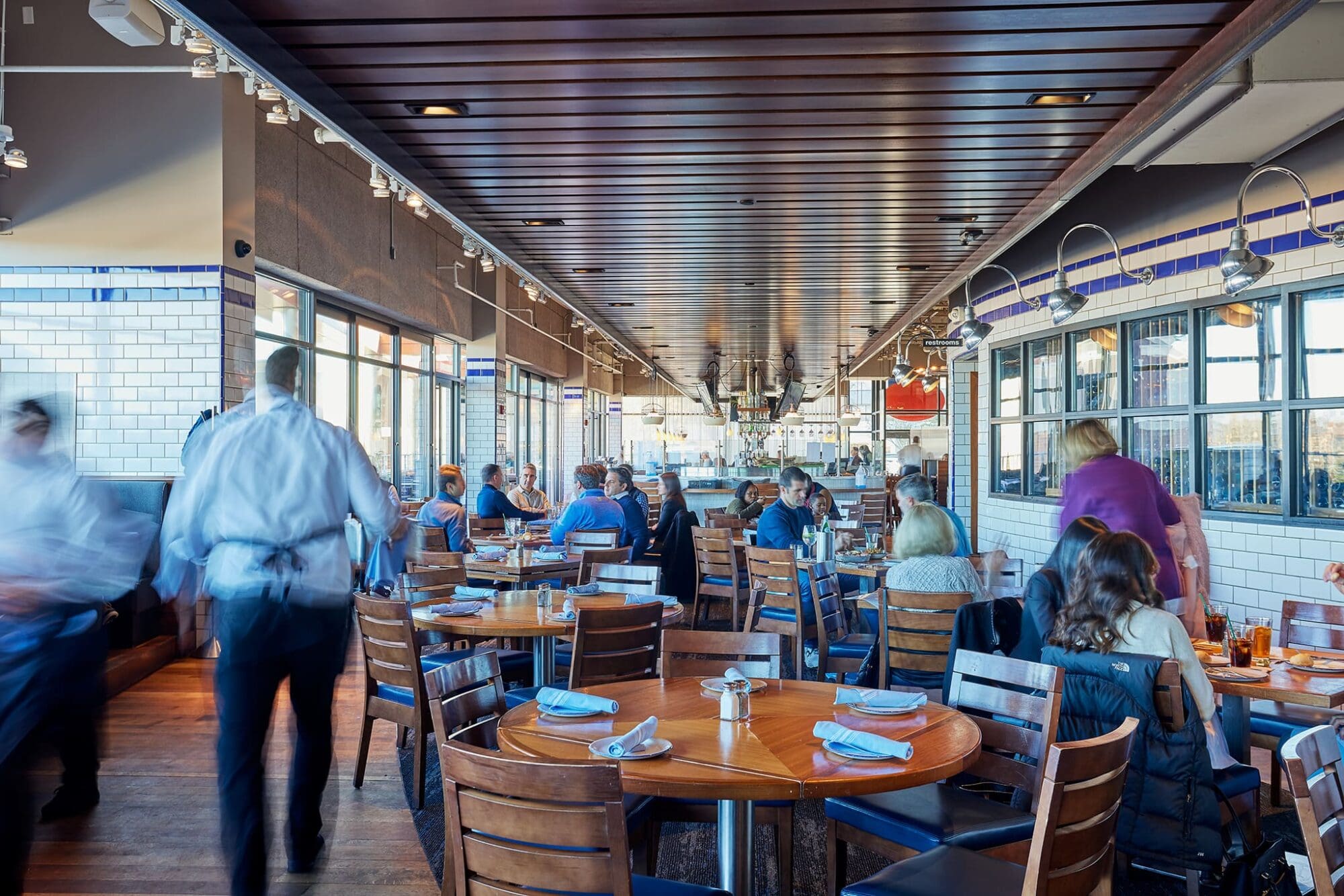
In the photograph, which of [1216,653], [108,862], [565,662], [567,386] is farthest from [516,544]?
[567,386]

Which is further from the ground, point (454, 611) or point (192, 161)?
point (192, 161)

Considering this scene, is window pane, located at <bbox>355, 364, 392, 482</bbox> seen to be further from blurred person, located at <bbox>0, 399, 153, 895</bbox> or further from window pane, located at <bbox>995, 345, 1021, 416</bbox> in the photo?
blurred person, located at <bbox>0, 399, 153, 895</bbox>

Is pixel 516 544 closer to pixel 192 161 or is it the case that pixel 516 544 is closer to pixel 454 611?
pixel 454 611

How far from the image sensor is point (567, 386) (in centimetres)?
2230

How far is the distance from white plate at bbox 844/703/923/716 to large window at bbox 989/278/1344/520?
4.46m

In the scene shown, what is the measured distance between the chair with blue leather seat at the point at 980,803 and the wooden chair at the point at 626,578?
7.27 ft

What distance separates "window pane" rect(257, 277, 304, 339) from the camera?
27.9ft

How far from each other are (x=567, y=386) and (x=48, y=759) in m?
17.9

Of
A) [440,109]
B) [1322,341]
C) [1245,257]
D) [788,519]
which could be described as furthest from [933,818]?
[1322,341]

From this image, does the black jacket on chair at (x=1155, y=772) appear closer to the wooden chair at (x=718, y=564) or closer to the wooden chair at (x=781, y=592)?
the wooden chair at (x=781, y=592)

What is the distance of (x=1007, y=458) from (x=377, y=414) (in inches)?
270

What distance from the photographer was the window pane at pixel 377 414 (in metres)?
11.0

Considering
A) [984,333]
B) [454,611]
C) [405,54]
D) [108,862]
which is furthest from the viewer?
[984,333]

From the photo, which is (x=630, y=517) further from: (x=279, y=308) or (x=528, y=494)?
(x=279, y=308)
